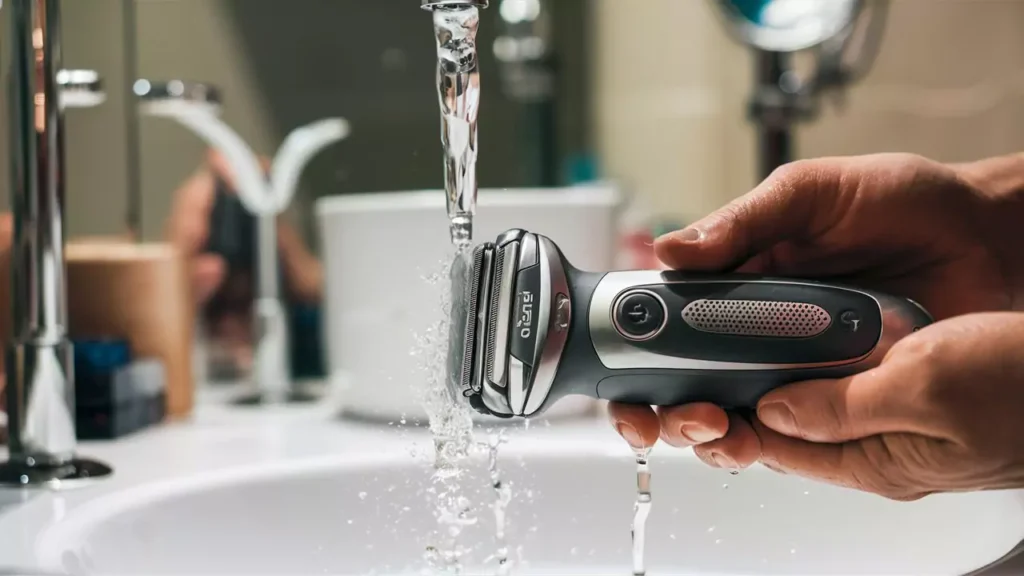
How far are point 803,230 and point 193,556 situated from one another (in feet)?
1.07

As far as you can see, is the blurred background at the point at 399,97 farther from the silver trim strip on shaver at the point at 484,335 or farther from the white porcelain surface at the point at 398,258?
the silver trim strip on shaver at the point at 484,335

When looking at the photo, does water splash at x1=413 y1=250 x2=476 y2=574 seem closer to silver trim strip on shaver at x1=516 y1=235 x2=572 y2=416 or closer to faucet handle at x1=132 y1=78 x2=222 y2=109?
silver trim strip on shaver at x1=516 y1=235 x2=572 y2=416

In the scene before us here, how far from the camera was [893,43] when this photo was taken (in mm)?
808

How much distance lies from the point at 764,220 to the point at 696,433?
99 millimetres

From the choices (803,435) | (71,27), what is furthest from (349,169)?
(803,435)

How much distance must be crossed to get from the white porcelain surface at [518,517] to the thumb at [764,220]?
0.14 m

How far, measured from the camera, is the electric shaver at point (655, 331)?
0.36 meters

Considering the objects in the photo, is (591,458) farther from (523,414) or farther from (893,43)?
(893,43)

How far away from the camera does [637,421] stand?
0.39m

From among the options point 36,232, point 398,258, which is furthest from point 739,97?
point 36,232

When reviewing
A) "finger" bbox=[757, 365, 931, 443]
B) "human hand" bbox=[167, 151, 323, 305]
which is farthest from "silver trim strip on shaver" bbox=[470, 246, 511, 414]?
"human hand" bbox=[167, 151, 323, 305]

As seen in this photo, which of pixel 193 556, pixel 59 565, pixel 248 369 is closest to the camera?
pixel 59 565

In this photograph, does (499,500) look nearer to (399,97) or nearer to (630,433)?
(630,433)

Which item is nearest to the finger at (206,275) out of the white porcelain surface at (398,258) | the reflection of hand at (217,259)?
the reflection of hand at (217,259)
